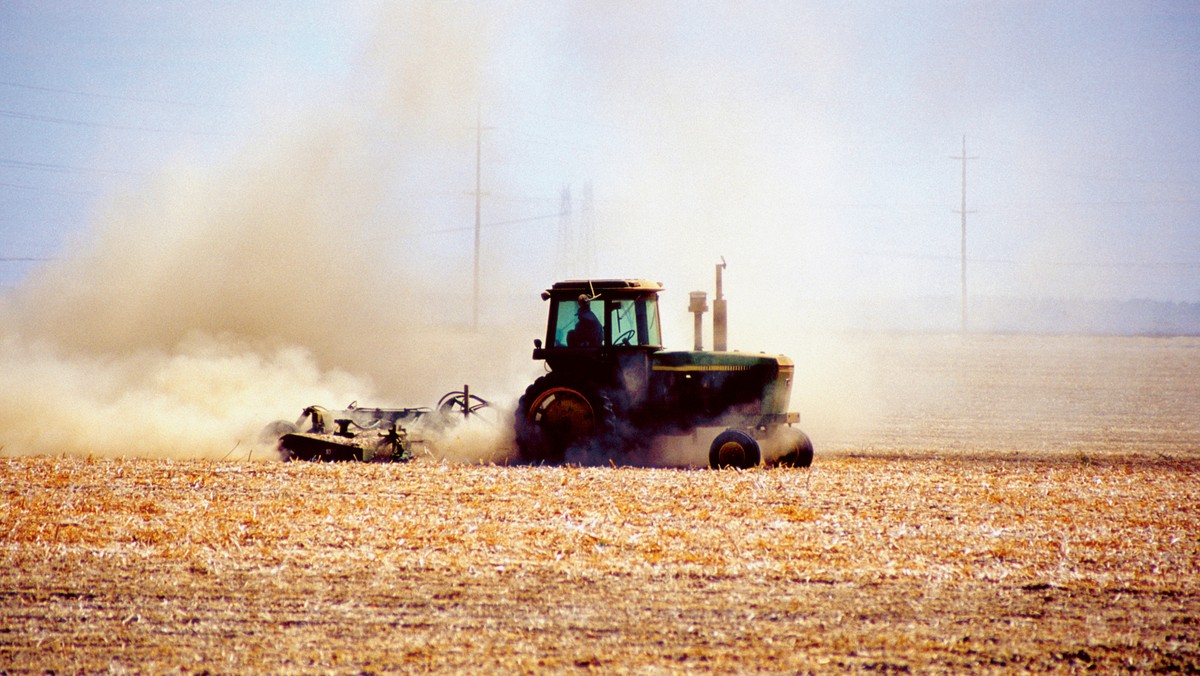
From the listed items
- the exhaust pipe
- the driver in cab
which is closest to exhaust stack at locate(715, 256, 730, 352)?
the exhaust pipe

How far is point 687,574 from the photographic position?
32.3 ft

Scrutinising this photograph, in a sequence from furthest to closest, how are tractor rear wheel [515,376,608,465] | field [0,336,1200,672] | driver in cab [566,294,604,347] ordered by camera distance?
driver in cab [566,294,604,347] < tractor rear wheel [515,376,608,465] < field [0,336,1200,672]

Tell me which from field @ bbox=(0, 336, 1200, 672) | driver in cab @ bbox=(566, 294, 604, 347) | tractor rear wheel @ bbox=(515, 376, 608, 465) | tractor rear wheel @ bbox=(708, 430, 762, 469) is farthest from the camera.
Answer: driver in cab @ bbox=(566, 294, 604, 347)

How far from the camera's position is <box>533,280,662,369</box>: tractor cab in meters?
18.5

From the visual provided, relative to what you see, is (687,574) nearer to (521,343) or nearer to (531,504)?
(531,504)

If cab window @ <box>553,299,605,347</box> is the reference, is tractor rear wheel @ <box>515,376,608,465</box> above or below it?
below

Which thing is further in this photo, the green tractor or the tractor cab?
the tractor cab

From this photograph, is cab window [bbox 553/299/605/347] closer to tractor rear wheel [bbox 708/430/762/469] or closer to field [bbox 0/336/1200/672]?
field [bbox 0/336/1200/672]

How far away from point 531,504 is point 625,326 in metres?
5.46

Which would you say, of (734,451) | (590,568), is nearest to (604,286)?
(734,451)

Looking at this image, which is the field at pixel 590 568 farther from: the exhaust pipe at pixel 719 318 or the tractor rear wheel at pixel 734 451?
the exhaust pipe at pixel 719 318

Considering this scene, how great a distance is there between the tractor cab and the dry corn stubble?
3041 mm

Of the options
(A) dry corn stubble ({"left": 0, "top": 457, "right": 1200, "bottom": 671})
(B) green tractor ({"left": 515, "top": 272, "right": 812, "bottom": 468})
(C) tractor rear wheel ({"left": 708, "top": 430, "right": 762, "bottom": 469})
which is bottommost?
(A) dry corn stubble ({"left": 0, "top": 457, "right": 1200, "bottom": 671})

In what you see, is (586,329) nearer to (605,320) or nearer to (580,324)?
(580,324)
